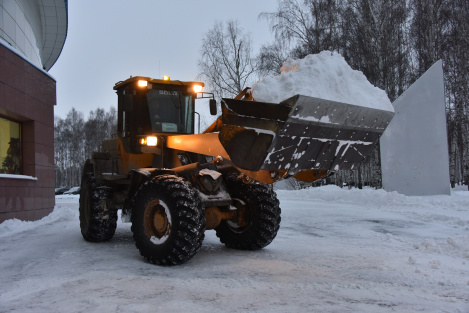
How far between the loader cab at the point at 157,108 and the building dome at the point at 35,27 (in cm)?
579

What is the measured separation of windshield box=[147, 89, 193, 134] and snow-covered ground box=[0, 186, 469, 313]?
1.92 metres

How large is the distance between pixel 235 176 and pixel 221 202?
80 cm

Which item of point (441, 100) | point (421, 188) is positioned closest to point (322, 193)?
point (421, 188)

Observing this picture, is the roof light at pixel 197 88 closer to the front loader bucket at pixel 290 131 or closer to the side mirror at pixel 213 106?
the side mirror at pixel 213 106

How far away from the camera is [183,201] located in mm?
4863

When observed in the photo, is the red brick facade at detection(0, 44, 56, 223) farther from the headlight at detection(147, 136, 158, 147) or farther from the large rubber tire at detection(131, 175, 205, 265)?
the large rubber tire at detection(131, 175, 205, 265)

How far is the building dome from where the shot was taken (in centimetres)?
1255

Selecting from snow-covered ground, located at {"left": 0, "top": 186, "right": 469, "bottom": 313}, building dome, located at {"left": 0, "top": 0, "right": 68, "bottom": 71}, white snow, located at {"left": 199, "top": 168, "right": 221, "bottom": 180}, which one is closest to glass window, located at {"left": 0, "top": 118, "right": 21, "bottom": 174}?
building dome, located at {"left": 0, "top": 0, "right": 68, "bottom": 71}

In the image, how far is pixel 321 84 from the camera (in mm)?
4750

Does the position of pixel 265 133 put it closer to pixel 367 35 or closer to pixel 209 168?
pixel 209 168

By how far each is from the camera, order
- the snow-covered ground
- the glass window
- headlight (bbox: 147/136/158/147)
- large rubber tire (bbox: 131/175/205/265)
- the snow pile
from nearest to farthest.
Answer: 1. the snow-covered ground
2. the snow pile
3. large rubber tire (bbox: 131/175/205/265)
4. headlight (bbox: 147/136/158/147)
5. the glass window

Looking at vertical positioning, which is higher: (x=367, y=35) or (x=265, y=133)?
(x=367, y=35)

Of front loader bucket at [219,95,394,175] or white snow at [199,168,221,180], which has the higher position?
front loader bucket at [219,95,394,175]

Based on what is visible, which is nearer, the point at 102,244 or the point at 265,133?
the point at 265,133
